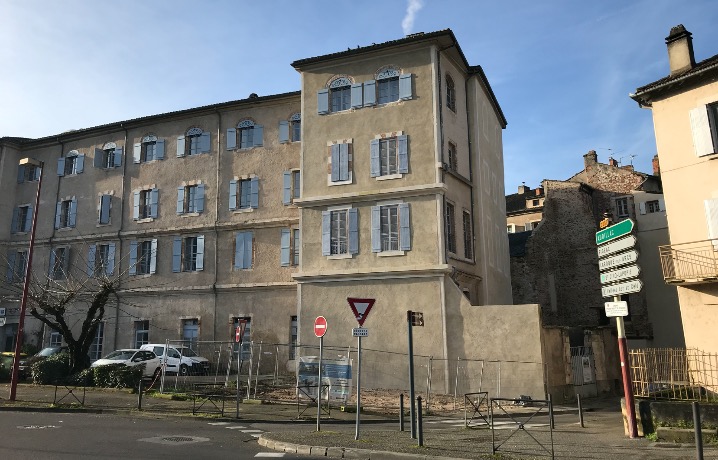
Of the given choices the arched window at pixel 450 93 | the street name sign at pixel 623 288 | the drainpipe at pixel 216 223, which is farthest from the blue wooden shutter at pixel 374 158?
the street name sign at pixel 623 288

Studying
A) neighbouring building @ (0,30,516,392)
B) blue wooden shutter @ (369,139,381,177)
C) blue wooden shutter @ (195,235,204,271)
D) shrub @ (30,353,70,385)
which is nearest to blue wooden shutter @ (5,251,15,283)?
neighbouring building @ (0,30,516,392)

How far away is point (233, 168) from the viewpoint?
29953 millimetres

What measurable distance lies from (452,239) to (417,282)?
2.62 meters

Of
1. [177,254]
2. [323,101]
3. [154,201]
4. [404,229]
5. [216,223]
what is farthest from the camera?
[154,201]

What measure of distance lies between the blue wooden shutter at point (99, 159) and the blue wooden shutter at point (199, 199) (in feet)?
23.2

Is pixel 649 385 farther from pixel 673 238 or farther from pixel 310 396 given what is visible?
pixel 310 396

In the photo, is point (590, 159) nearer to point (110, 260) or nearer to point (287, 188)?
point (287, 188)

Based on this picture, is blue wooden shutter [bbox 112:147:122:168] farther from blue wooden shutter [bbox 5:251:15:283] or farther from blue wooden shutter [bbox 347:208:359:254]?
blue wooden shutter [bbox 347:208:359:254]

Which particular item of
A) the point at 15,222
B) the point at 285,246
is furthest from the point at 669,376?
the point at 15,222

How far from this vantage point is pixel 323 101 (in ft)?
83.5

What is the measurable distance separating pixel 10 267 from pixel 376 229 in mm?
24257

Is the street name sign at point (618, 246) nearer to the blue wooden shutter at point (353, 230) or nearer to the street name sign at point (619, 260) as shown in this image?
the street name sign at point (619, 260)

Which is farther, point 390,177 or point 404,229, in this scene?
point 390,177

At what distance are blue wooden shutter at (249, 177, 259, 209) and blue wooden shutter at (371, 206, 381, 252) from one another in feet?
26.6
